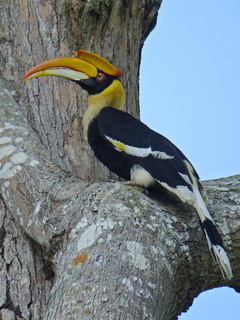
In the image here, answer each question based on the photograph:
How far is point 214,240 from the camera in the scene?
6.89 feet

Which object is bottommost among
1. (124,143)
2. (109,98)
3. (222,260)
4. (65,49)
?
(222,260)

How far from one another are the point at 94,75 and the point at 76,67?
0.47ft

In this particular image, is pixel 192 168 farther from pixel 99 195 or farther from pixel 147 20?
pixel 147 20

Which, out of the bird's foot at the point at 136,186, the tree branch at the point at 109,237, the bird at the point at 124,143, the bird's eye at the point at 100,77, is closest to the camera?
the tree branch at the point at 109,237

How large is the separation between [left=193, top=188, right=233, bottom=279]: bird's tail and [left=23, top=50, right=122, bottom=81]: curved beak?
99cm

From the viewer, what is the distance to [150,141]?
8.61 ft

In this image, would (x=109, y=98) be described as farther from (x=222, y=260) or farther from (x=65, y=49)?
(x=222, y=260)

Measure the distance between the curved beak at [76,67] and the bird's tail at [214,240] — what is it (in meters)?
0.99

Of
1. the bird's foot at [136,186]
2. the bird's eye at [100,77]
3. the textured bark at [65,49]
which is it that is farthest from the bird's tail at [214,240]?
the bird's eye at [100,77]

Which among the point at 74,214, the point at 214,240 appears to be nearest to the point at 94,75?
the point at 74,214

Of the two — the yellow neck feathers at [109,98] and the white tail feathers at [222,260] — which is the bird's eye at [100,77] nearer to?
the yellow neck feathers at [109,98]

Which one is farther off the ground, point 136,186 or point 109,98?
point 109,98

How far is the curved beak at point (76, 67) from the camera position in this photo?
279 cm

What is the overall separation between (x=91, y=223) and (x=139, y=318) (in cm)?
37
